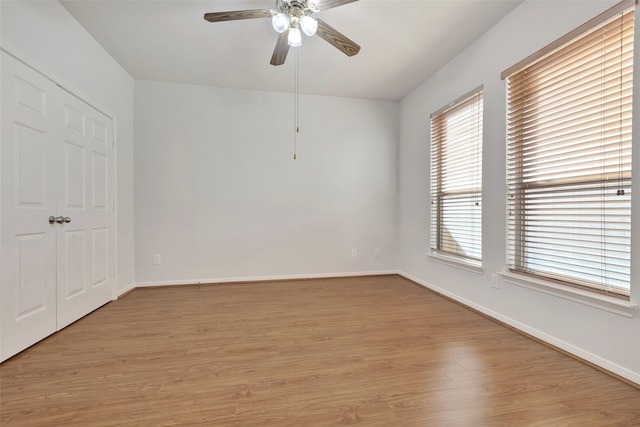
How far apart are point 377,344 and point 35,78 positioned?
3243mm

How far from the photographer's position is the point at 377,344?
6.79 feet

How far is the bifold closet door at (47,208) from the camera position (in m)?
1.84

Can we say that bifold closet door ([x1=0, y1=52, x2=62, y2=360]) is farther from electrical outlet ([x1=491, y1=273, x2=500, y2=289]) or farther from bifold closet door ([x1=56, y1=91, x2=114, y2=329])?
electrical outlet ([x1=491, y1=273, x2=500, y2=289])

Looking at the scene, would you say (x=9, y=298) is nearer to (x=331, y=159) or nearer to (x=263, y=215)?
(x=263, y=215)

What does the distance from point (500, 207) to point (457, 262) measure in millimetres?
813

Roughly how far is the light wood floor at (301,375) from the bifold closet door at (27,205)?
0.24m

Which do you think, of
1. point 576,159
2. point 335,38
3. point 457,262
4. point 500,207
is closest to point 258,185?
point 335,38

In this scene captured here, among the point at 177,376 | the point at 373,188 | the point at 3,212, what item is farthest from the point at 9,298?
the point at 373,188

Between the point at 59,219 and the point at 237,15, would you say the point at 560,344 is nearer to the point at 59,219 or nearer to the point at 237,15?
the point at 237,15

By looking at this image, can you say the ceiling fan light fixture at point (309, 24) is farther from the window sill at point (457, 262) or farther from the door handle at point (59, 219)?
the window sill at point (457, 262)

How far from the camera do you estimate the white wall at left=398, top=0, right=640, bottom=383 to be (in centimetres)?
171

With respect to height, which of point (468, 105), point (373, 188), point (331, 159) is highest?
point (468, 105)

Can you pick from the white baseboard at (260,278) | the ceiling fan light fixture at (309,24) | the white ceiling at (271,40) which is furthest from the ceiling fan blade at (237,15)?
the white baseboard at (260,278)

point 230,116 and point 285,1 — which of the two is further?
point 230,116
